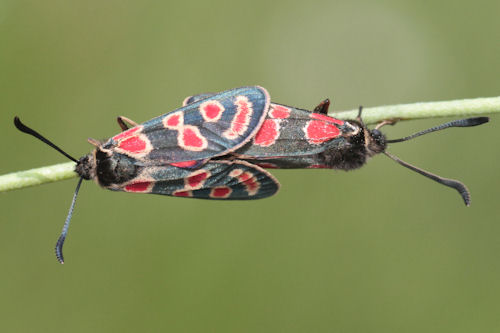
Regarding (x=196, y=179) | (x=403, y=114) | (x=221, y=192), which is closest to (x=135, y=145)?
(x=196, y=179)

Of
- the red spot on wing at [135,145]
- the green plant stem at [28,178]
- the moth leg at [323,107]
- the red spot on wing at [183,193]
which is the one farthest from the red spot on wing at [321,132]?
the green plant stem at [28,178]

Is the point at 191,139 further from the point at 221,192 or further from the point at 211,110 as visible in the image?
the point at 221,192

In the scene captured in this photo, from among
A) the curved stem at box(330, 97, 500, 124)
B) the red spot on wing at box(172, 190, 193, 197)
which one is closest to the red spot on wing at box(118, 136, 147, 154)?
the red spot on wing at box(172, 190, 193, 197)

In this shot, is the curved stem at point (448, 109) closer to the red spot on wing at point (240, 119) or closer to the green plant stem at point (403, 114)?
the green plant stem at point (403, 114)

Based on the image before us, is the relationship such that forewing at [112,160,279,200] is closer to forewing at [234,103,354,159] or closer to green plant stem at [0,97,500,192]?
forewing at [234,103,354,159]

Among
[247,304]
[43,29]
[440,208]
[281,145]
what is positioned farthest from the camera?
[43,29]

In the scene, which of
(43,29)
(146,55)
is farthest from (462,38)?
(43,29)

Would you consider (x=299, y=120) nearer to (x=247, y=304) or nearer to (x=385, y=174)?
(x=247, y=304)
